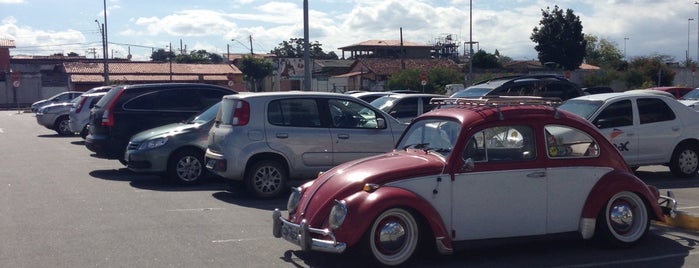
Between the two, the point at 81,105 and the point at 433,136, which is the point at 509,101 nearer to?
the point at 433,136

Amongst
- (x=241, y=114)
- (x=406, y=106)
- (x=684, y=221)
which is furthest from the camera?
(x=406, y=106)

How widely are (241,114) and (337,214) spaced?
16.5 ft

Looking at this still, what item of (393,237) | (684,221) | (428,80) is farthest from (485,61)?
(393,237)

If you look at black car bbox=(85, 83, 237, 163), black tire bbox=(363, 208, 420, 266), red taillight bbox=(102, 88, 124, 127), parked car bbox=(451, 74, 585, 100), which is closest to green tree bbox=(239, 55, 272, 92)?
parked car bbox=(451, 74, 585, 100)

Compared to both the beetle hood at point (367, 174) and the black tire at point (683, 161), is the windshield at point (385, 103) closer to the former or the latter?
the black tire at point (683, 161)

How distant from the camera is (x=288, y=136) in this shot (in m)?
11.9

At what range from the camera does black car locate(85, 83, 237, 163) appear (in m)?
15.0

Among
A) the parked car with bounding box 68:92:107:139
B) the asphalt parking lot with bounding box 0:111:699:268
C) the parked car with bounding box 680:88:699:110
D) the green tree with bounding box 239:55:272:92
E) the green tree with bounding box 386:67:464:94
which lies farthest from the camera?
the green tree with bounding box 239:55:272:92

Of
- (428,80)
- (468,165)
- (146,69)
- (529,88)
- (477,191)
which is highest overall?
(146,69)

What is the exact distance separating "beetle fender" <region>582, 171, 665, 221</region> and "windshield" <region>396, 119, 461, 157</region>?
1555 millimetres

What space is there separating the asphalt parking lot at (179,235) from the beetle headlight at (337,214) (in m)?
0.60

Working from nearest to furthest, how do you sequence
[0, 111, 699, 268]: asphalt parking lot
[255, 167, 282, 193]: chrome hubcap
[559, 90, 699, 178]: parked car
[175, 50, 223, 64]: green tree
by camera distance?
1. [0, 111, 699, 268]: asphalt parking lot
2. [255, 167, 282, 193]: chrome hubcap
3. [559, 90, 699, 178]: parked car
4. [175, 50, 223, 64]: green tree

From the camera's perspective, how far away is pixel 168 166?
13289 millimetres

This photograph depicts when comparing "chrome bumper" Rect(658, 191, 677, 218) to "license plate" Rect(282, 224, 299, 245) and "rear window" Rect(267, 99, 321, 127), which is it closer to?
"license plate" Rect(282, 224, 299, 245)
